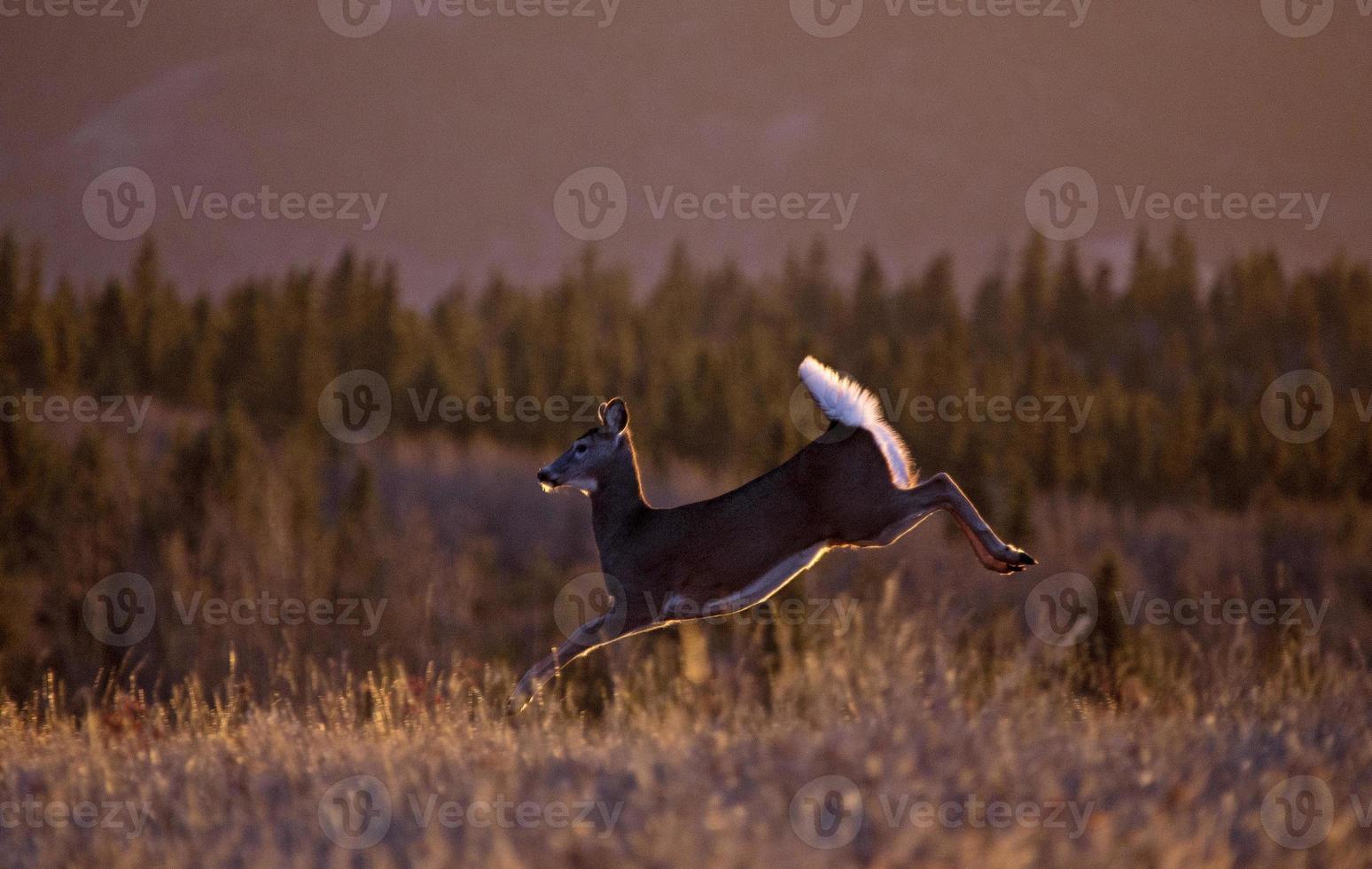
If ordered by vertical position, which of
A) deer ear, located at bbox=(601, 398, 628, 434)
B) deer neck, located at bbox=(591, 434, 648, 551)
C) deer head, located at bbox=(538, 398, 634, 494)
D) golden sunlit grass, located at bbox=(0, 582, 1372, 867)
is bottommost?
golden sunlit grass, located at bbox=(0, 582, 1372, 867)

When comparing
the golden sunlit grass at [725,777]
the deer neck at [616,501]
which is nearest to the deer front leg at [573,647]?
the golden sunlit grass at [725,777]

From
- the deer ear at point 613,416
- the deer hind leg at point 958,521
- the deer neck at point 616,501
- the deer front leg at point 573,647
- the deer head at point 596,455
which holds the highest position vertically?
the deer ear at point 613,416

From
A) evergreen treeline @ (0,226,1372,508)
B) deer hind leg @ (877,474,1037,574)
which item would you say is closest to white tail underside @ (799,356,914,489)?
deer hind leg @ (877,474,1037,574)

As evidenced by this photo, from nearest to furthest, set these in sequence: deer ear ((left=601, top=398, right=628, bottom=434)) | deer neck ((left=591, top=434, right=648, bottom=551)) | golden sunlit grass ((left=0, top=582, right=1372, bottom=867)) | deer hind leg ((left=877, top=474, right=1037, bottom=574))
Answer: golden sunlit grass ((left=0, top=582, right=1372, bottom=867)), deer hind leg ((left=877, top=474, right=1037, bottom=574)), deer neck ((left=591, top=434, right=648, bottom=551)), deer ear ((left=601, top=398, right=628, bottom=434))

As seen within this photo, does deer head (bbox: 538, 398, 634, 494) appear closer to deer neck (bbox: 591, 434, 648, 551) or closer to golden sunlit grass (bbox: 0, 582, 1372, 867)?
deer neck (bbox: 591, 434, 648, 551)

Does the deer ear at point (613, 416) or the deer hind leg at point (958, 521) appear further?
the deer ear at point (613, 416)

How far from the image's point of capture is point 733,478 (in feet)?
130

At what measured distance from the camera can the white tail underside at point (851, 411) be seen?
7809mm

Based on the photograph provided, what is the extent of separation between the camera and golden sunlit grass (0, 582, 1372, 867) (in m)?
5.31

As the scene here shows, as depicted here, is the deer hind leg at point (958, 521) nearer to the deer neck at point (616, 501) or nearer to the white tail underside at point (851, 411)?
the white tail underside at point (851, 411)

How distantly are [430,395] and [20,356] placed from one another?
13.7 metres

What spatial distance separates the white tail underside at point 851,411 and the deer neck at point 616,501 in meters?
1.25

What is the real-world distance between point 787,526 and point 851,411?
30.6 inches

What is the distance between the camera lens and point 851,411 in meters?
7.86
